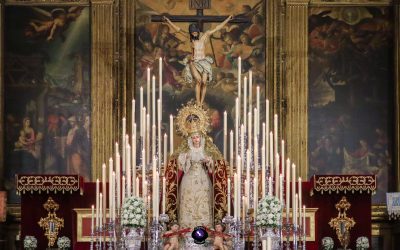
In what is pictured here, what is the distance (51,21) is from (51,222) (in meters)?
6.53

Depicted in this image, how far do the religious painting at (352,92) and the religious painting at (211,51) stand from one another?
4.39 feet

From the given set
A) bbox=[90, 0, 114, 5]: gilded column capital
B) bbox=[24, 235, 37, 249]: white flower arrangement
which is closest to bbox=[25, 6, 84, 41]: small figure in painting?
bbox=[90, 0, 114, 5]: gilded column capital

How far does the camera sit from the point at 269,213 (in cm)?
1759

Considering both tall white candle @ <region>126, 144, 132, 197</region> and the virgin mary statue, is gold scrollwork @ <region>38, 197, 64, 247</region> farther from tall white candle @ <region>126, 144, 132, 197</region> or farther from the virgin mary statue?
tall white candle @ <region>126, 144, 132, 197</region>

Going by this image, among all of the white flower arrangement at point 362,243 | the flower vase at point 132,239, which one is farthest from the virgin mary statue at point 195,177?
the white flower arrangement at point 362,243

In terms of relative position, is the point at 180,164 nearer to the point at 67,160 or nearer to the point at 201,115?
the point at 201,115

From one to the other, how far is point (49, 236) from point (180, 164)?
302 cm

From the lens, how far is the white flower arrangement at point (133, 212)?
702 inches

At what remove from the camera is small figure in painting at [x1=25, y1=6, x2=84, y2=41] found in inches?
1024

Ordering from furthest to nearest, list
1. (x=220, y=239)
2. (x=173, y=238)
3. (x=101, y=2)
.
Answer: (x=101, y=2) → (x=173, y=238) → (x=220, y=239)

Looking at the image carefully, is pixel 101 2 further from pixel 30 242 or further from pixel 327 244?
pixel 327 244

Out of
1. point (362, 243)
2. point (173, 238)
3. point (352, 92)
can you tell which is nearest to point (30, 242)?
point (173, 238)

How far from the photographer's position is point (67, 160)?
1015 inches

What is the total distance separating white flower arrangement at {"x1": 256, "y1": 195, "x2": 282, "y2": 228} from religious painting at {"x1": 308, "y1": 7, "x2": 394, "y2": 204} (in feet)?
27.2
